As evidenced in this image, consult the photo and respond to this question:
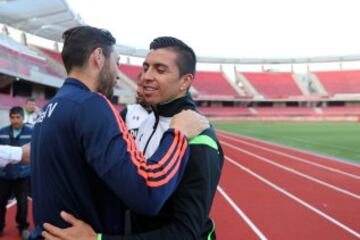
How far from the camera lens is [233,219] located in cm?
760

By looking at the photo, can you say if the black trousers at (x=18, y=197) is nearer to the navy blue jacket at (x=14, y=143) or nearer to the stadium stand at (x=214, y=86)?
the navy blue jacket at (x=14, y=143)

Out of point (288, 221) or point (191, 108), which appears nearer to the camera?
point (191, 108)

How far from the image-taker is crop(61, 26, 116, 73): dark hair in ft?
6.32

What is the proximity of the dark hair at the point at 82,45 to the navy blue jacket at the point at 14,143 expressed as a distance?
16.4ft

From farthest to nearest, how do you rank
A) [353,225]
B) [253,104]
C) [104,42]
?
[253,104], [353,225], [104,42]

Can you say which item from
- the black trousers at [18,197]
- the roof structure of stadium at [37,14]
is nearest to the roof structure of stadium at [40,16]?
the roof structure of stadium at [37,14]

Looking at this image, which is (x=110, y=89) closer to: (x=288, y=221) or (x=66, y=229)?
(x=66, y=229)

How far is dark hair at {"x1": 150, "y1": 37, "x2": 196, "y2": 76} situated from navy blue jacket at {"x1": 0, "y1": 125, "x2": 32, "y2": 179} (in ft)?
16.5

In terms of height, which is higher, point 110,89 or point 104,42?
point 104,42

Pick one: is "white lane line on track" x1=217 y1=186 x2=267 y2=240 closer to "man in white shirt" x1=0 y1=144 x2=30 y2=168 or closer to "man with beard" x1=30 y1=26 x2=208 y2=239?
"man in white shirt" x1=0 y1=144 x2=30 y2=168

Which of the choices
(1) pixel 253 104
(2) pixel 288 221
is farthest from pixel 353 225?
(1) pixel 253 104

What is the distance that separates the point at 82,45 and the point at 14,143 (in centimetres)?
518

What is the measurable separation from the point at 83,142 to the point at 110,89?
40cm

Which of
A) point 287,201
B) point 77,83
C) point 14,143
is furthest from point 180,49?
point 287,201
